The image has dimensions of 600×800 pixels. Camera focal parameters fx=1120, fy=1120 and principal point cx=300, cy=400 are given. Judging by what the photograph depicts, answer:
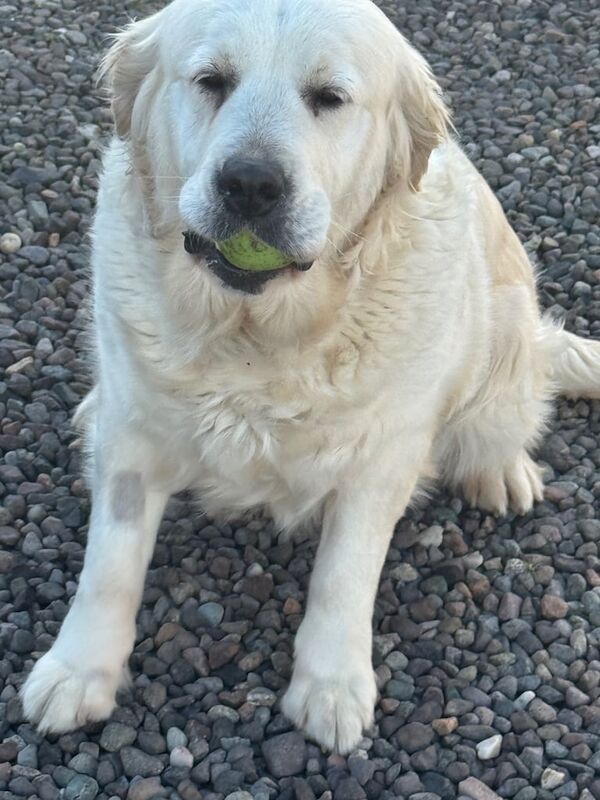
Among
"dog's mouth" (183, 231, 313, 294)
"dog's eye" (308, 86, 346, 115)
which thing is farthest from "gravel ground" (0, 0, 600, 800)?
"dog's eye" (308, 86, 346, 115)

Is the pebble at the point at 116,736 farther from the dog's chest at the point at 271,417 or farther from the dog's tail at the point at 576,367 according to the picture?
the dog's tail at the point at 576,367

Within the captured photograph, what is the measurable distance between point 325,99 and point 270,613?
1.40 metres

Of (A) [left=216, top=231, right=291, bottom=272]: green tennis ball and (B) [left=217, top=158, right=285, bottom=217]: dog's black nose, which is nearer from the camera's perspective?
(B) [left=217, top=158, right=285, bottom=217]: dog's black nose

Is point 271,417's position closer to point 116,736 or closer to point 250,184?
point 250,184

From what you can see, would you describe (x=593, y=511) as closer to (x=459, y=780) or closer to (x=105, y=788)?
(x=459, y=780)

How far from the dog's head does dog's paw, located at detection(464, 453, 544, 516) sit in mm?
1077

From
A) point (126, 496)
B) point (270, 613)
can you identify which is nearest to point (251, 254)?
point (126, 496)

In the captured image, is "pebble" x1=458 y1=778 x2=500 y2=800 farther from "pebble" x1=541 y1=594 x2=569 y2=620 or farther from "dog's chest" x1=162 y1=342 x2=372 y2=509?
"dog's chest" x1=162 y1=342 x2=372 y2=509

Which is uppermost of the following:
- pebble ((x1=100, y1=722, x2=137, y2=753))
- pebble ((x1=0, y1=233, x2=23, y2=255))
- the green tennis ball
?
Answer: the green tennis ball

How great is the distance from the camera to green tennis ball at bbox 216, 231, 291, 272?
254 centimetres

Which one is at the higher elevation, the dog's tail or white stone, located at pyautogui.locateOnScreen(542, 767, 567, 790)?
the dog's tail

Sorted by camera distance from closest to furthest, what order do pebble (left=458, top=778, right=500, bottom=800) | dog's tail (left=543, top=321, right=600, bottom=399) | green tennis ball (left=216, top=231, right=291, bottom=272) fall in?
green tennis ball (left=216, top=231, right=291, bottom=272), pebble (left=458, top=778, right=500, bottom=800), dog's tail (left=543, top=321, right=600, bottom=399)

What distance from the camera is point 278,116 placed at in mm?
2479

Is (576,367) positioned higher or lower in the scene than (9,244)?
higher
